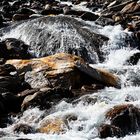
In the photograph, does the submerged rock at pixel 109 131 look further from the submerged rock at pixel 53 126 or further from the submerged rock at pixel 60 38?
the submerged rock at pixel 60 38

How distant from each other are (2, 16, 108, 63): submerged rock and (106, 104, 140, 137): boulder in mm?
8011

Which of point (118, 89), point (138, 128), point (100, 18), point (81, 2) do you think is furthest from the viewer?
point (81, 2)

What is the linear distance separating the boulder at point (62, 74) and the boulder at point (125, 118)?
3693 millimetres

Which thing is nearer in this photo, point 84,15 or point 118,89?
point 118,89

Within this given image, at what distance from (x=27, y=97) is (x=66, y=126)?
2.56 meters

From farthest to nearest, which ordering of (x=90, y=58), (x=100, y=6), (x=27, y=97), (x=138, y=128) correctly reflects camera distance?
(x=100, y=6) < (x=90, y=58) < (x=27, y=97) < (x=138, y=128)

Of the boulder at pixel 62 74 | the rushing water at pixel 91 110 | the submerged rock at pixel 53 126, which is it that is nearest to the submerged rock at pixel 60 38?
the rushing water at pixel 91 110

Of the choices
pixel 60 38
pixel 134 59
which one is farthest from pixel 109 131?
pixel 60 38

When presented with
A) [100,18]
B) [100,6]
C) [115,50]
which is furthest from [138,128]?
[100,6]

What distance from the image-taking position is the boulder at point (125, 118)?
38.3 ft

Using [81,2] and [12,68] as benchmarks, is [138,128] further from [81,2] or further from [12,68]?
[81,2]

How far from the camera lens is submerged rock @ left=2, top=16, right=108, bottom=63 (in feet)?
66.9

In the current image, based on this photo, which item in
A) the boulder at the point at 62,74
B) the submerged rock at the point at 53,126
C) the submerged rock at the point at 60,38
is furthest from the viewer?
the submerged rock at the point at 60,38

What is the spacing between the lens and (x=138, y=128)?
11.8m
